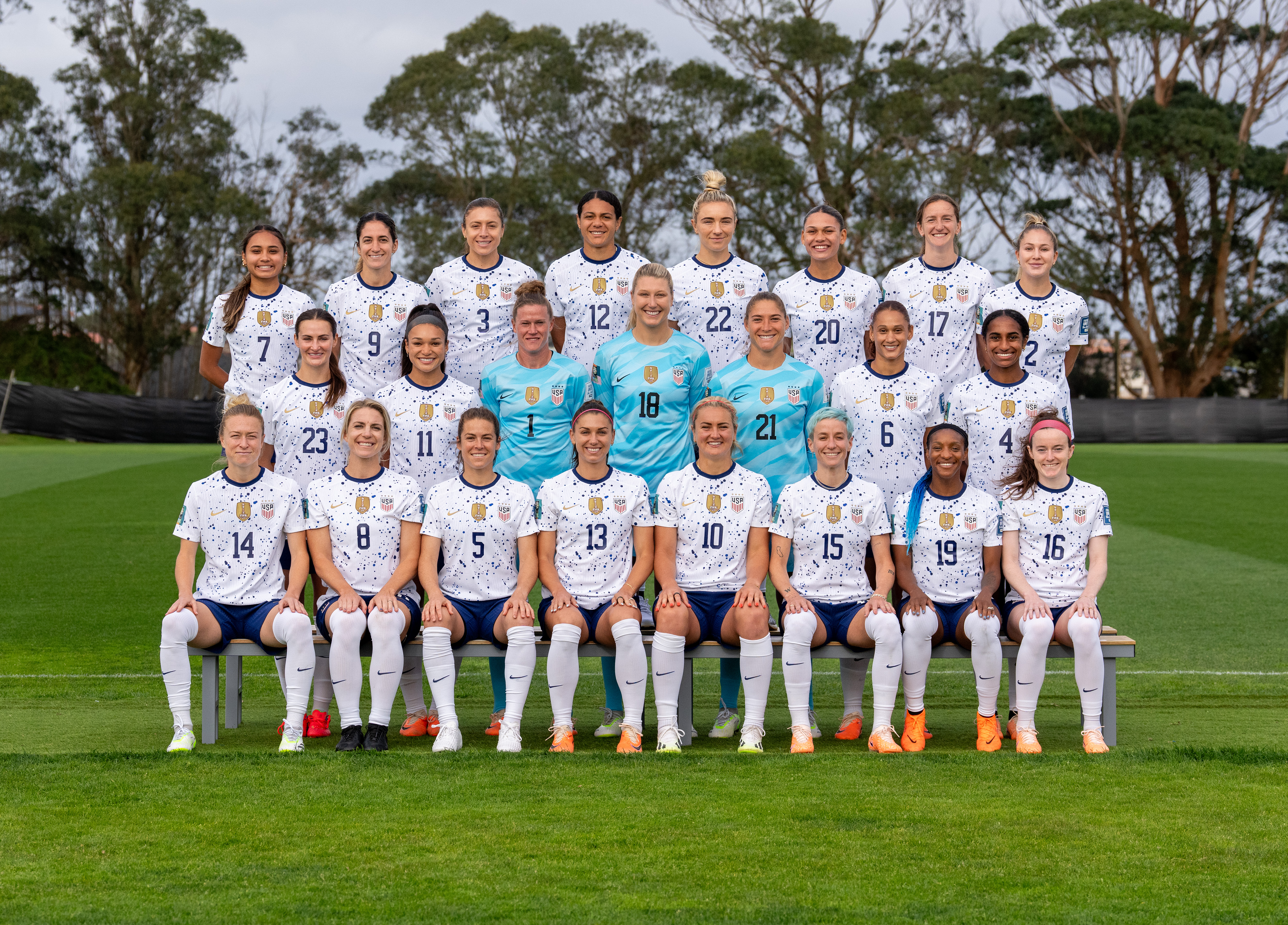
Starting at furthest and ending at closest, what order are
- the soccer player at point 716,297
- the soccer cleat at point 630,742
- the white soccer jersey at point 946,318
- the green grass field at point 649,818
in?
the soccer player at point 716,297 → the white soccer jersey at point 946,318 → the soccer cleat at point 630,742 → the green grass field at point 649,818

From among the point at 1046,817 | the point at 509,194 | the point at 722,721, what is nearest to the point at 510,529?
the point at 722,721

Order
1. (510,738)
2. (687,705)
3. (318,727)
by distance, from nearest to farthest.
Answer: (510,738), (687,705), (318,727)

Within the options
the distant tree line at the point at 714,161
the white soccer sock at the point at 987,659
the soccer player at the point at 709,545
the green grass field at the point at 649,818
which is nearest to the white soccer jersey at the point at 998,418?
the white soccer sock at the point at 987,659

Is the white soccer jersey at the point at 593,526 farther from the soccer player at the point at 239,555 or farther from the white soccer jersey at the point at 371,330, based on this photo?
the white soccer jersey at the point at 371,330

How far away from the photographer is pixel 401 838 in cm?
380

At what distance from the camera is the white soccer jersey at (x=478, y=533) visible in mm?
5336

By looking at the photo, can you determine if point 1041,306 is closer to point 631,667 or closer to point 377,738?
point 631,667

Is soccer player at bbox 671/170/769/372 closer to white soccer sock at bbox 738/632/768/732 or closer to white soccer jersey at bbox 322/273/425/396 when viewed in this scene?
white soccer jersey at bbox 322/273/425/396

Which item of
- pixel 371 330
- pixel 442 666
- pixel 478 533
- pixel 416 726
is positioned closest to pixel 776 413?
pixel 478 533

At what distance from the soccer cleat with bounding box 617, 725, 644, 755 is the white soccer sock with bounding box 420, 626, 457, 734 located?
635 millimetres

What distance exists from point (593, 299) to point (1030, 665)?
8.21 ft

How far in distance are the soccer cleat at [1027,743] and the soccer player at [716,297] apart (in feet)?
6.62

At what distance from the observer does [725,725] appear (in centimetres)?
564

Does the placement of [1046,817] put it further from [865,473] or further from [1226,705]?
[1226,705]
